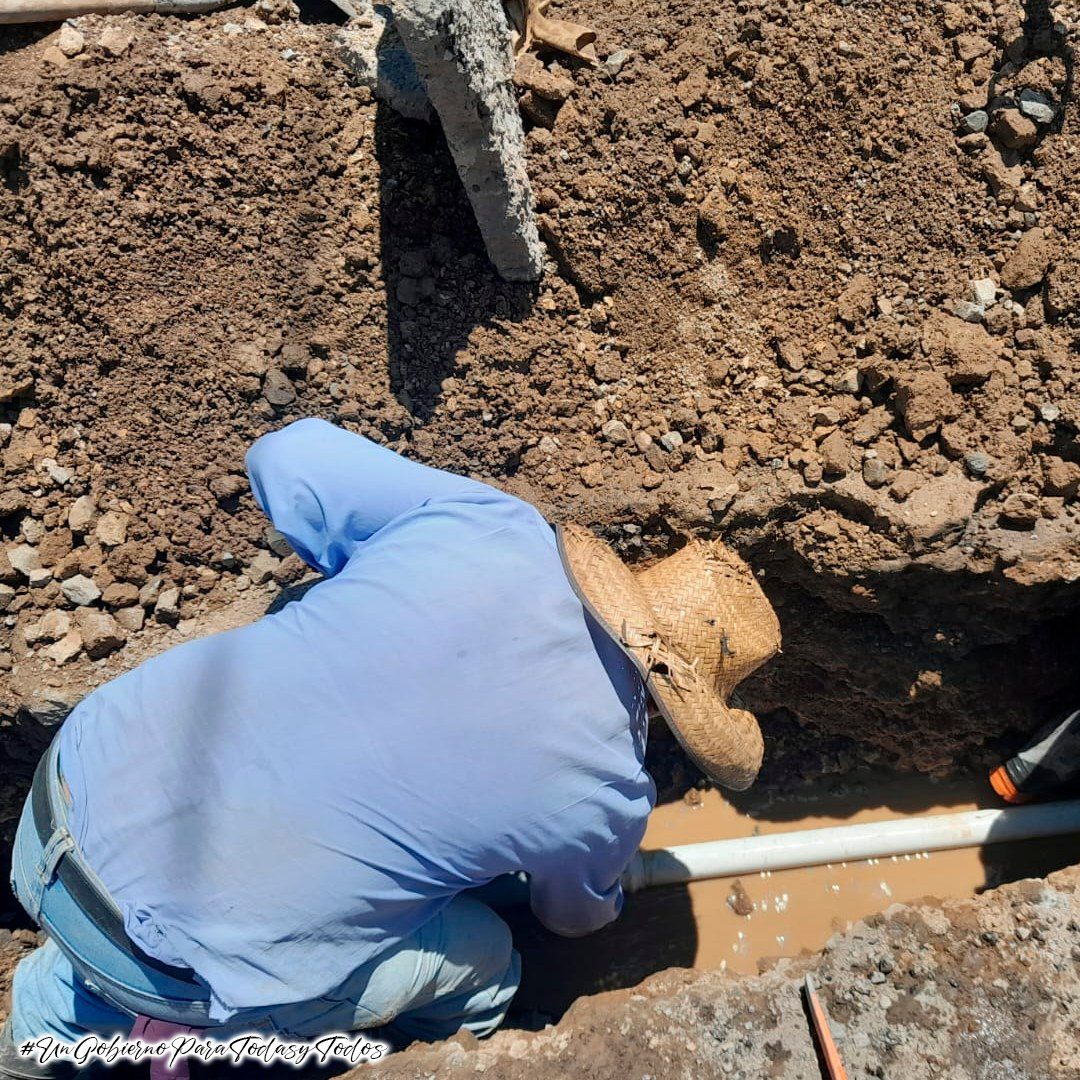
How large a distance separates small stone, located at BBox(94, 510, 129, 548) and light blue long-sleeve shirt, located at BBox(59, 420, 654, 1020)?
73 cm

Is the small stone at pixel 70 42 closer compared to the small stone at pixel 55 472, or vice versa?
the small stone at pixel 70 42

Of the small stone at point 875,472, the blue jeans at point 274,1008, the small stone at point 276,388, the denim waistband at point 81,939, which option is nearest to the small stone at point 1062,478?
the small stone at point 875,472

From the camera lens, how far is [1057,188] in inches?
76.9

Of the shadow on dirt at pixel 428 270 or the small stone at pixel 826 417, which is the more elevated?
the shadow on dirt at pixel 428 270

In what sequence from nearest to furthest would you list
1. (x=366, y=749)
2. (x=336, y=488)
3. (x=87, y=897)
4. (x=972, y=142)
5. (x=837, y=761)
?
(x=366, y=749) → (x=87, y=897) → (x=336, y=488) → (x=972, y=142) → (x=837, y=761)

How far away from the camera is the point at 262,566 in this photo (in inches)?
87.7

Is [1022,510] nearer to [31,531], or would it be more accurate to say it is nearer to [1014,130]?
[1014,130]

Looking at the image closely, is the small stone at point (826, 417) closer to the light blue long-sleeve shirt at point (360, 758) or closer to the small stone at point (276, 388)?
the light blue long-sleeve shirt at point (360, 758)

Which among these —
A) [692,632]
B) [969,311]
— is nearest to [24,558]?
[692,632]

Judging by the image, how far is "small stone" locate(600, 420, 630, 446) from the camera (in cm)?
214

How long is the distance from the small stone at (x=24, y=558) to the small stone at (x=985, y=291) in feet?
7.96

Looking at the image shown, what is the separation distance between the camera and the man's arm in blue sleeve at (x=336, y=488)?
1.61 metres

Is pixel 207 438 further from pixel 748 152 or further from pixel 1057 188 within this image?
pixel 1057 188

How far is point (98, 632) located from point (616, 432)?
4.62 ft
